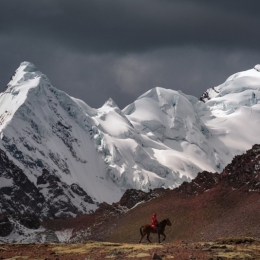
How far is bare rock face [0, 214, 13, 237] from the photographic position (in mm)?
166812

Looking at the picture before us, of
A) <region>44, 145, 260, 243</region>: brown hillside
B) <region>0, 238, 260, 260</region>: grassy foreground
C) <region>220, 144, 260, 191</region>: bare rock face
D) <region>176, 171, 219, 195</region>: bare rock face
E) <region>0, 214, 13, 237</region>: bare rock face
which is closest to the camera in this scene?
<region>0, 238, 260, 260</region>: grassy foreground

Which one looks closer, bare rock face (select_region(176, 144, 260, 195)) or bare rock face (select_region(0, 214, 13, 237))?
bare rock face (select_region(176, 144, 260, 195))

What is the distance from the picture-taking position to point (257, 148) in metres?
154

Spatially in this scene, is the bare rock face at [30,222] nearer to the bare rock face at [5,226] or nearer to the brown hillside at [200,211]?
the bare rock face at [5,226]

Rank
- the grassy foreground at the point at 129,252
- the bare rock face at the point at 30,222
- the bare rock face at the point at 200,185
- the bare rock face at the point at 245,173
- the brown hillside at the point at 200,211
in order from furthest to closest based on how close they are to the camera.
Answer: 1. the bare rock face at the point at 30,222
2. the bare rock face at the point at 200,185
3. the bare rock face at the point at 245,173
4. the brown hillside at the point at 200,211
5. the grassy foreground at the point at 129,252

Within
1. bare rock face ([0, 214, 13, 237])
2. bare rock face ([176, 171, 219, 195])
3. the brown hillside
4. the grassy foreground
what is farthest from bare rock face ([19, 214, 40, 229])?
the grassy foreground

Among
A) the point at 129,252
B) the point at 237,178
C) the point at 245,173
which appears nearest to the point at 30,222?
the point at 237,178

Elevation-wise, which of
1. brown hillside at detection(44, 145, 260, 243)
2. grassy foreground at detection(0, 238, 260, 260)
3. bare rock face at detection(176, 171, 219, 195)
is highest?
bare rock face at detection(176, 171, 219, 195)

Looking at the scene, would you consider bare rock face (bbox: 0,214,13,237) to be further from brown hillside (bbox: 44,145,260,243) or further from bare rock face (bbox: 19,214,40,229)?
brown hillside (bbox: 44,145,260,243)

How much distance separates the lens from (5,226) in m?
169

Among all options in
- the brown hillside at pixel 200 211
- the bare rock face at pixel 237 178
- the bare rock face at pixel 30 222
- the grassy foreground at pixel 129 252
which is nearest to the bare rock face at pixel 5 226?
the bare rock face at pixel 30 222

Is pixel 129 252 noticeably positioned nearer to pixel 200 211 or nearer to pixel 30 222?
pixel 200 211

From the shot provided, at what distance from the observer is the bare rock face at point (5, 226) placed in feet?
547

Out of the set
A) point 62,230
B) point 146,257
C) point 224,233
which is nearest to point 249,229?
point 224,233
